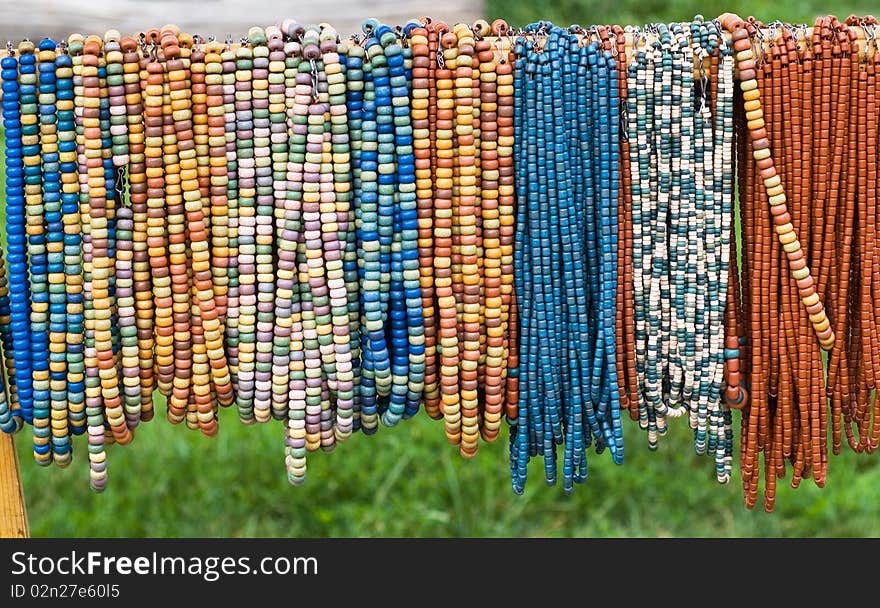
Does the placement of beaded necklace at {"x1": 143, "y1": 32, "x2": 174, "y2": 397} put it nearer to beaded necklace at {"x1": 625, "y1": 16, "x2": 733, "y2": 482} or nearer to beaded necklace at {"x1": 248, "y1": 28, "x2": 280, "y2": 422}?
beaded necklace at {"x1": 248, "y1": 28, "x2": 280, "y2": 422}

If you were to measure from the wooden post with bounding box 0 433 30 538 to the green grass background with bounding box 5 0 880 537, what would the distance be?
108 cm

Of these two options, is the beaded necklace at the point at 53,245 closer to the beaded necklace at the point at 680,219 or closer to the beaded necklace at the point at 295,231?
the beaded necklace at the point at 295,231

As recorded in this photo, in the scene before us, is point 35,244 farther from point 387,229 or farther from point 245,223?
point 387,229

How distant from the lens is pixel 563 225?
50.7 inches

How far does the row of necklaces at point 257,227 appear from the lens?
48.9 inches

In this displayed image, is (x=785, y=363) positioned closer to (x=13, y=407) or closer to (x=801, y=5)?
(x=13, y=407)

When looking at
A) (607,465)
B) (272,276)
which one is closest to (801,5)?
(607,465)

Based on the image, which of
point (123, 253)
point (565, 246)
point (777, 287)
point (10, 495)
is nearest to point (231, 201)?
point (123, 253)

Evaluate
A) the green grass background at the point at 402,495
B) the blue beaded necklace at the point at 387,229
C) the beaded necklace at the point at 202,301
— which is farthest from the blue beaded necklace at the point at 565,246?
the green grass background at the point at 402,495

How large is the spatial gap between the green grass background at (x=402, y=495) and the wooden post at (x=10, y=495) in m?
1.08

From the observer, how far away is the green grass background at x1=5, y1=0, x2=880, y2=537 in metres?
2.53

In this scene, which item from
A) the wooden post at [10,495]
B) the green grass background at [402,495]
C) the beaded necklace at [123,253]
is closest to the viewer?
the beaded necklace at [123,253]

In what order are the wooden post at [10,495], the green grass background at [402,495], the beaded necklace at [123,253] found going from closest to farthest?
the beaded necklace at [123,253], the wooden post at [10,495], the green grass background at [402,495]

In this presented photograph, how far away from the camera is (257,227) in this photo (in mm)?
1280
